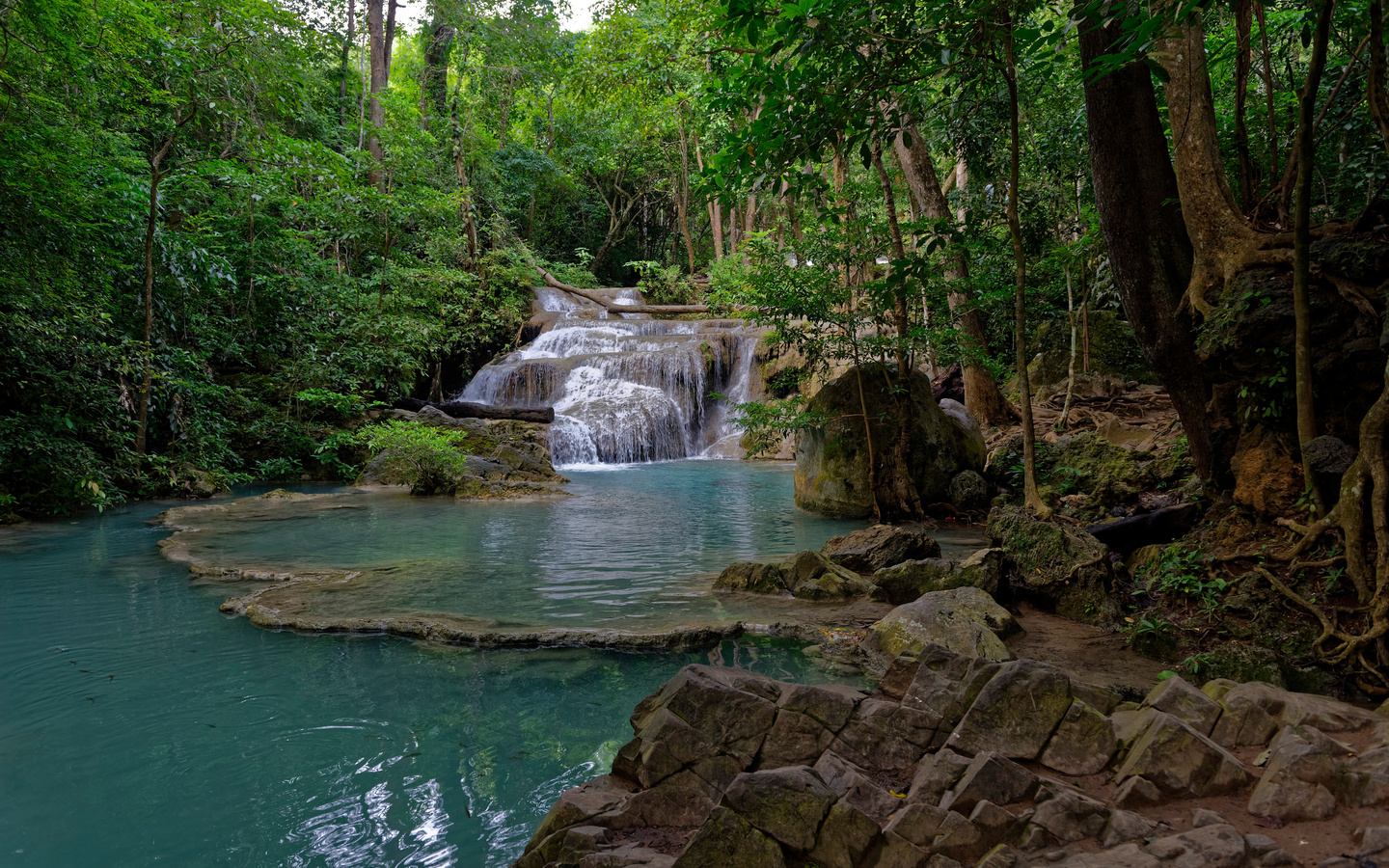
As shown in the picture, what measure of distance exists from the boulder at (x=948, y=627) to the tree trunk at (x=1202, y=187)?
2.28m

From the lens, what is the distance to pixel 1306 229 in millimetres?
3357

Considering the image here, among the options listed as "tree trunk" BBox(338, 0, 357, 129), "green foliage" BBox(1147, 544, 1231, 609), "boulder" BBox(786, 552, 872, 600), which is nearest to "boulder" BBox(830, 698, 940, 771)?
"green foliage" BBox(1147, 544, 1231, 609)

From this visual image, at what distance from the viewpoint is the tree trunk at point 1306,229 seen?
309 centimetres

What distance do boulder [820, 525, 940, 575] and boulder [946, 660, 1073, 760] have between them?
141 inches

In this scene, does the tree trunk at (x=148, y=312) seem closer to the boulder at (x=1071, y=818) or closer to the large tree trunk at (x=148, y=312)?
the large tree trunk at (x=148, y=312)

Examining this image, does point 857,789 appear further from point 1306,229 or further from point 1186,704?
point 1306,229

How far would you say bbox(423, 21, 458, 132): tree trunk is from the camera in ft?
75.7

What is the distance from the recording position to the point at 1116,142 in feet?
15.1

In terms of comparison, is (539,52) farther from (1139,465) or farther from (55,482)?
(1139,465)

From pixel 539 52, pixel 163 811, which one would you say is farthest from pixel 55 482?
pixel 539 52

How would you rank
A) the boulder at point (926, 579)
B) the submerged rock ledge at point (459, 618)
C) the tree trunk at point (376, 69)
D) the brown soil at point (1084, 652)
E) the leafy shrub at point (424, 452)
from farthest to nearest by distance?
the tree trunk at point (376, 69) < the leafy shrub at point (424, 452) < the boulder at point (926, 579) < the submerged rock ledge at point (459, 618) < the brown soil at point (1084, 652)

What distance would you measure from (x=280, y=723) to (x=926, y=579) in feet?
13.1

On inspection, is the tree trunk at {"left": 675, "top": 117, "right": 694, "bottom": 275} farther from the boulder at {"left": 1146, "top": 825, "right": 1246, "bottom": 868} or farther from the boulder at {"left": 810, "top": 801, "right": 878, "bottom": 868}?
the boulder at {"left": 1146, "top": 825, "right": 1246, "bottom": 868}

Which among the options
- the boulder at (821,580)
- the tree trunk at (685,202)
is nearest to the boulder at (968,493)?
the boulder at (821,580)
